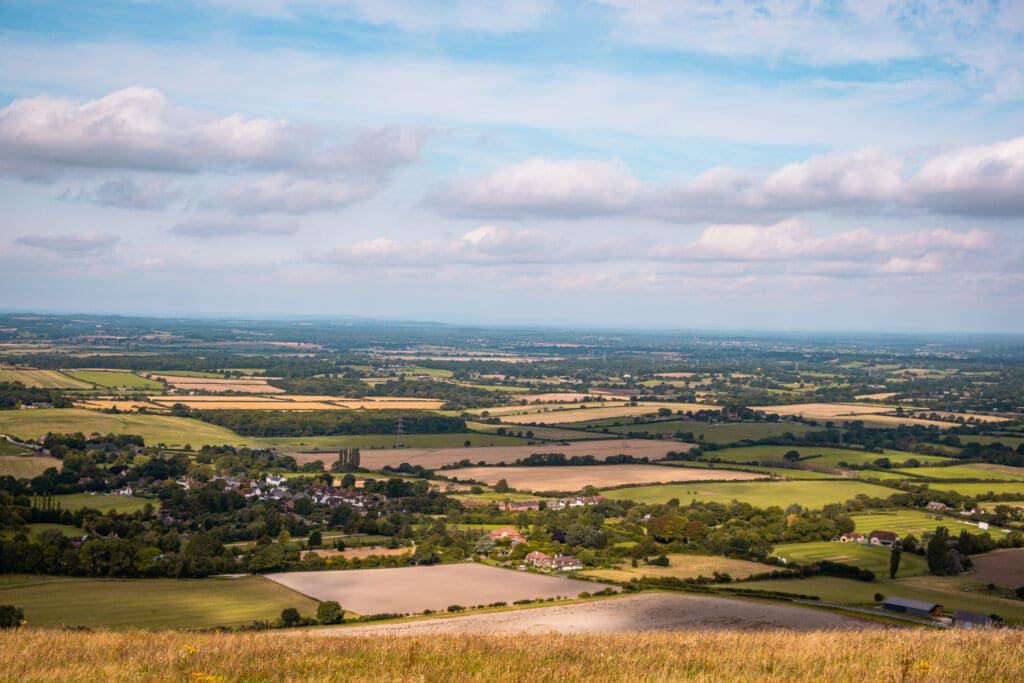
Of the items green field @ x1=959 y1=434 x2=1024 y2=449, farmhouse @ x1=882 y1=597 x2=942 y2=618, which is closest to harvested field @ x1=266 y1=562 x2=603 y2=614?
farmhouse @ x1=882 y1=597 x2=942 y2=618

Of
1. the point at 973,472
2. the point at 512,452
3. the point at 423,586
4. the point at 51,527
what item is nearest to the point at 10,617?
the point at 423,586

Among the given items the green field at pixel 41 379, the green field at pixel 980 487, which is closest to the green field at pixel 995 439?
the green field at pixel 980 487

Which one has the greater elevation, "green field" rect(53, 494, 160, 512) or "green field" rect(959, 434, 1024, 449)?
"green field" rect(959, 434, 1024, 449)

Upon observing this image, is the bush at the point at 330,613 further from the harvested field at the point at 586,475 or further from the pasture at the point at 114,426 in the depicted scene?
the pasture at the point at 114,426

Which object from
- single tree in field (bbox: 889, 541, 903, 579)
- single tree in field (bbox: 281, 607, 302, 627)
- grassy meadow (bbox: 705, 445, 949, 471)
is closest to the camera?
single tree in field (bbox: 281, 607, 302, 627)

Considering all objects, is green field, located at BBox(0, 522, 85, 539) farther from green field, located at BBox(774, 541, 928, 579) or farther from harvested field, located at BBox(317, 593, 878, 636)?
green field, located at BBox(774, 541, 928, 579)

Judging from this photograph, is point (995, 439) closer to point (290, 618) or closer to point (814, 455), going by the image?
point (814, 455)
